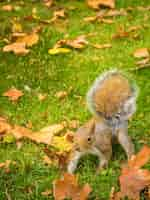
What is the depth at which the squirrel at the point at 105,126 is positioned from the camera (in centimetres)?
443

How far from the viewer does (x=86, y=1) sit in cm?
812

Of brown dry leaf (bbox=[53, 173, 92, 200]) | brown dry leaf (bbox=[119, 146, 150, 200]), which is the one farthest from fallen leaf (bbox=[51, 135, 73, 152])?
brown dry leaf (bbox=[119, 146, 150, 200])

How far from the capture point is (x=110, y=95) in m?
4.57

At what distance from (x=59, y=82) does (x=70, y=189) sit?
235cm

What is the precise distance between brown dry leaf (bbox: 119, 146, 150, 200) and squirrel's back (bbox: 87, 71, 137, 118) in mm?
723

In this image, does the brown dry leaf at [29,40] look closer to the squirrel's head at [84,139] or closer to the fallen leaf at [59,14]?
the fallen leaf at [59,14]

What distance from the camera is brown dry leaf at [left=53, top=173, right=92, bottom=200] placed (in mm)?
3863

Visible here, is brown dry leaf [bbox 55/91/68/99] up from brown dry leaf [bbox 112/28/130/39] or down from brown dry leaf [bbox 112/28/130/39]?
down

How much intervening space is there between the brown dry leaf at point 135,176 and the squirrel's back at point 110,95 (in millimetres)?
723

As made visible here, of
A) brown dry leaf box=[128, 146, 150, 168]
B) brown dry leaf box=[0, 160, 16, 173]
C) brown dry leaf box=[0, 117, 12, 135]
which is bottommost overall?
brown dry leaf box=[0, 160, 16, 173]

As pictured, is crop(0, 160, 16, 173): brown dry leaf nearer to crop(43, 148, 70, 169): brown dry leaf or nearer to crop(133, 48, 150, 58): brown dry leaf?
crop(43, 148, 70, 169): brown dry leaf

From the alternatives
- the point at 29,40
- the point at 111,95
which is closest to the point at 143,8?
the point at 29,40

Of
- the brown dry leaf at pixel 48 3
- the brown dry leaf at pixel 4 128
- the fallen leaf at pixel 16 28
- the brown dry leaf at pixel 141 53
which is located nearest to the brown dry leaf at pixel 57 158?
the brown dry leaf at pixel 4 128

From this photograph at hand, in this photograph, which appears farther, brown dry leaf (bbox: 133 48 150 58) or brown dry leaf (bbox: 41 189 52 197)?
brown dry leaf (bbox: 133 48 150 58)
